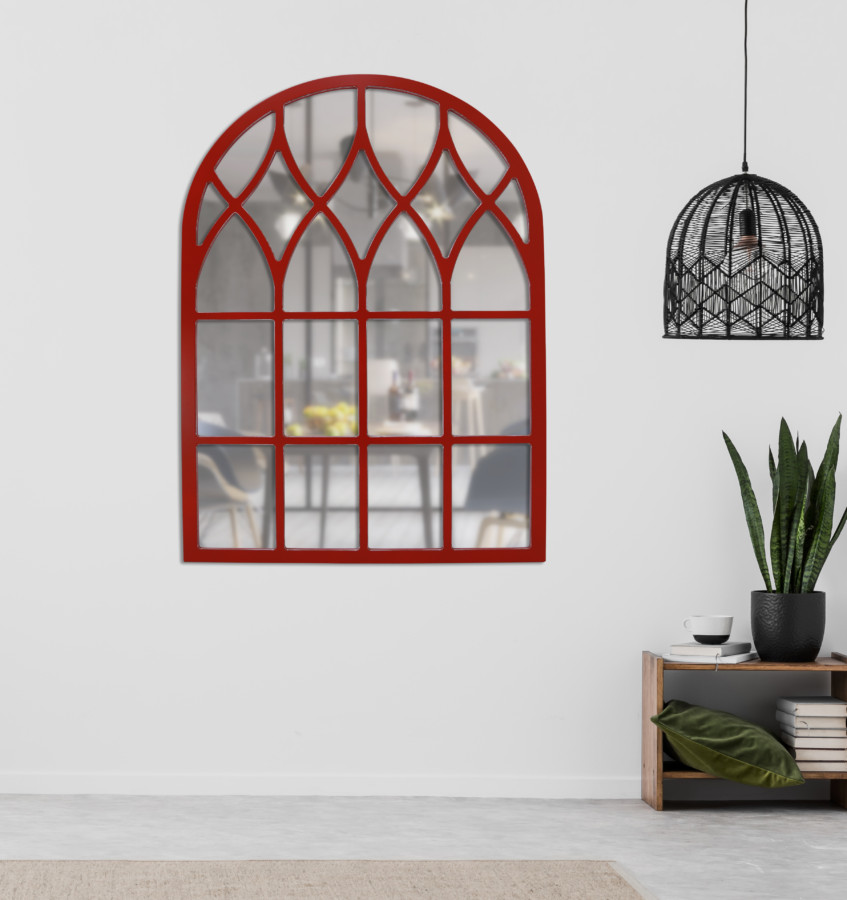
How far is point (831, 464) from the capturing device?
11.3 feet

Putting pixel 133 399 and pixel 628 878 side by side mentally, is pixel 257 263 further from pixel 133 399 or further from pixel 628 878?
pixel 628 878

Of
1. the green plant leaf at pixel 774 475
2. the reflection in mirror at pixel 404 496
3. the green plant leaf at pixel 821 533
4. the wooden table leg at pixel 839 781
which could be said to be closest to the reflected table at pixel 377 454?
the reflection in mirror at pixel 404 496

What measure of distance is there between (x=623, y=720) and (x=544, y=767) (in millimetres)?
312

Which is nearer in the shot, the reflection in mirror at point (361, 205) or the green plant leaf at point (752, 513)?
the green plant leaf at point (752, 513)

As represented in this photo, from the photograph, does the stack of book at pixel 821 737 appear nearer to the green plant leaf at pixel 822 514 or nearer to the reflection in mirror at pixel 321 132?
the green plant leaf at pixel 822 514

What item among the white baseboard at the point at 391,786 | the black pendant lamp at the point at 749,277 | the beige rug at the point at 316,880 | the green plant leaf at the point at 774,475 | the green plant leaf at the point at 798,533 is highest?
the black pendant lamp at the point at 749,277

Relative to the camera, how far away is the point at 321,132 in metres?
3.78

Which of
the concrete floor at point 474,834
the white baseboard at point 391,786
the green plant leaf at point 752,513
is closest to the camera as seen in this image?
the concrete floor at point 474,834

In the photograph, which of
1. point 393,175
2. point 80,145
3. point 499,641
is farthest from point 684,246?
point 80,145

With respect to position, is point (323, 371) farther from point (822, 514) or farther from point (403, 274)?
point (822, 514)

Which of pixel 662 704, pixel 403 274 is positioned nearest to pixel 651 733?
pixel 662 704

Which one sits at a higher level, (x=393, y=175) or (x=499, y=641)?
(x=393, y=175)

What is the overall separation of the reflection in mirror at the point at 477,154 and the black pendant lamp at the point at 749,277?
864 millimetres

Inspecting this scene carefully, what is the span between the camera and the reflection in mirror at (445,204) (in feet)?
12.4
